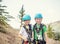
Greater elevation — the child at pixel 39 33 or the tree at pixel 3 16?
the tree at pixel 3 16

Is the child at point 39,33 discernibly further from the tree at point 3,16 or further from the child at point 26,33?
the tree at point 3,16

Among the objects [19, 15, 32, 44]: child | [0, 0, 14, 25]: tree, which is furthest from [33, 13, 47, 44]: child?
[0, 0, 14, 25]: tree

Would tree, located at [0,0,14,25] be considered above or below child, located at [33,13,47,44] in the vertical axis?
above

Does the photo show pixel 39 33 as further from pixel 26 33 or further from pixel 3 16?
pixel 3 16

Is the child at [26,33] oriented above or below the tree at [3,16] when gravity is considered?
below

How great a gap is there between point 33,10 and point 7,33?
0.55 meters

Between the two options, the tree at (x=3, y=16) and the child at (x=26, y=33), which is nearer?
the child at (x=26, y=33)

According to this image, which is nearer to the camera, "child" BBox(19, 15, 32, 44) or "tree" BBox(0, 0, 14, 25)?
"child" BBox(19, 15, 32, 44)

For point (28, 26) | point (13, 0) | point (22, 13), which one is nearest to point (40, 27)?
point (28, 26)

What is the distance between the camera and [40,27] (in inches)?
97.0

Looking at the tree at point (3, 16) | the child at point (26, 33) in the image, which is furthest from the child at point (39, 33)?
the tree at point (3, 16)

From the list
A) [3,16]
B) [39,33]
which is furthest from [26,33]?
[3,16]

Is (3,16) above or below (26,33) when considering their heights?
above

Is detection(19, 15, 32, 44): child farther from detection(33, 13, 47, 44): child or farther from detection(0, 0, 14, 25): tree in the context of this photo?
detection(0, 0, 14, 25): tree
